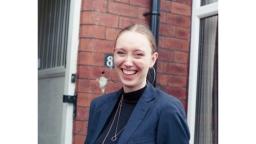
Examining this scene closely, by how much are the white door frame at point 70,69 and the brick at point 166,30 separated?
2.28 feet

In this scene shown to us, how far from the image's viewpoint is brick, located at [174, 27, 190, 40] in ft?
11.9

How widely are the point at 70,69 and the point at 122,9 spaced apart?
0.61 m

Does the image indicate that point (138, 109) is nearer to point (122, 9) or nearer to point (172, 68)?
point (122, 9)

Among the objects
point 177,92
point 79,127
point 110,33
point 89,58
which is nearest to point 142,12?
point 110,33

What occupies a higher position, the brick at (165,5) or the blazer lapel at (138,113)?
the brick at (165,5)

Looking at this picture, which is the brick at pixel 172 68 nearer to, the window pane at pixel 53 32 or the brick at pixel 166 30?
the brick at pixel 166 30

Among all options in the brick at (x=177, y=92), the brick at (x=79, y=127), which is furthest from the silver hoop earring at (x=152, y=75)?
the brick at (x=79, y=127)

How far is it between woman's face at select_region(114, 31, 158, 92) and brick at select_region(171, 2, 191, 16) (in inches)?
72.0

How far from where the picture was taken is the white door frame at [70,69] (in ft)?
10.5

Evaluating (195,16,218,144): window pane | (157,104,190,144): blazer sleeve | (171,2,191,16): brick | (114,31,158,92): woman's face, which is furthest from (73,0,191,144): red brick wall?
(157,104,190,144): blazer sleeve

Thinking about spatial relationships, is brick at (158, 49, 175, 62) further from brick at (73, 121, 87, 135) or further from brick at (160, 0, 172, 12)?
brick at (73, 121, 87, 135)

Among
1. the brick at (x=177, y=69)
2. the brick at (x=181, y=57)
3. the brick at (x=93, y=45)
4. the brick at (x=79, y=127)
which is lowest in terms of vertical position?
the brick at (x=79, y=127)
